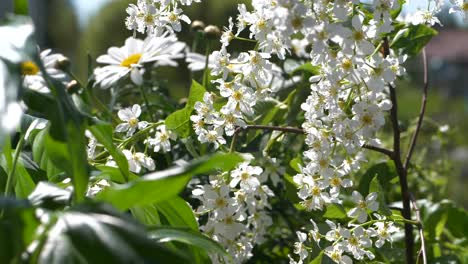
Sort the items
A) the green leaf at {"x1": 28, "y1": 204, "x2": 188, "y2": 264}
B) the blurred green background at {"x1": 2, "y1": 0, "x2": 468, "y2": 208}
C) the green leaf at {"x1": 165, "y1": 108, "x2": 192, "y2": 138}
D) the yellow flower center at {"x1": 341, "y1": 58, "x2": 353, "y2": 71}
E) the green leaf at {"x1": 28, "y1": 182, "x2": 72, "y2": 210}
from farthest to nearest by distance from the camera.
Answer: the blurred green background at {"x1": 2, "y1": 0, "x2": 468, "y2": 208}, the green leaf at {"x1": 165, "y1": 108, "x2": 192, "y2": 138}, the yellow flower center at {"x1": 341, "y1": 58, "x2": 353, "y2": 71}, the green leaf at {"x1": 28, "y1": 182, "x2": 72, "y2": 210}, the green leaf at {"x1": 28, "y1": 204, "x2": 188, "y2": 264}

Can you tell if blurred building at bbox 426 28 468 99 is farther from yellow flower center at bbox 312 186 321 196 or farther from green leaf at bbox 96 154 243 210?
green leaf at bbox 96 154 243 210

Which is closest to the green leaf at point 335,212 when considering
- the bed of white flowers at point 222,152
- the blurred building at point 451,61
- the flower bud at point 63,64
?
the bed of white flowers at point 222,152

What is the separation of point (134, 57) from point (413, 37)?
32 cm

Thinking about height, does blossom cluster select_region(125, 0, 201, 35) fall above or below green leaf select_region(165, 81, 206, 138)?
above

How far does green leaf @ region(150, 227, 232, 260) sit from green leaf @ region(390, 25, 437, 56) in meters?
0.34

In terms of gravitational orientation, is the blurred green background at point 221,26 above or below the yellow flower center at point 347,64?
below

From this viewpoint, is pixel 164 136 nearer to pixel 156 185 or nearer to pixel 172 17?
pixel 172 17

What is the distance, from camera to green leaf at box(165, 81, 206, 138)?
71 centimetres

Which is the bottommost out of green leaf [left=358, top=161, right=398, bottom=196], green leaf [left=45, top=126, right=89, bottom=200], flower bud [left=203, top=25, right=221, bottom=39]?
green leaf [left=358, top=161, right=398, bottom=196]

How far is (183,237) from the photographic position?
53 cm

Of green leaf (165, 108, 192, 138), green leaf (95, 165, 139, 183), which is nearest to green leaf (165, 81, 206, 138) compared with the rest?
green leaf (165, 108, 192, 138)

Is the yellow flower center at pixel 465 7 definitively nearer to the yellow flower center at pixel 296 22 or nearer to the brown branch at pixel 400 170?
the brown branch at pixel 400 170

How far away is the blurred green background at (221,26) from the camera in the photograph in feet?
4.08

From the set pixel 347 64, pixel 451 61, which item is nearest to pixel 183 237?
pixel 347 64
